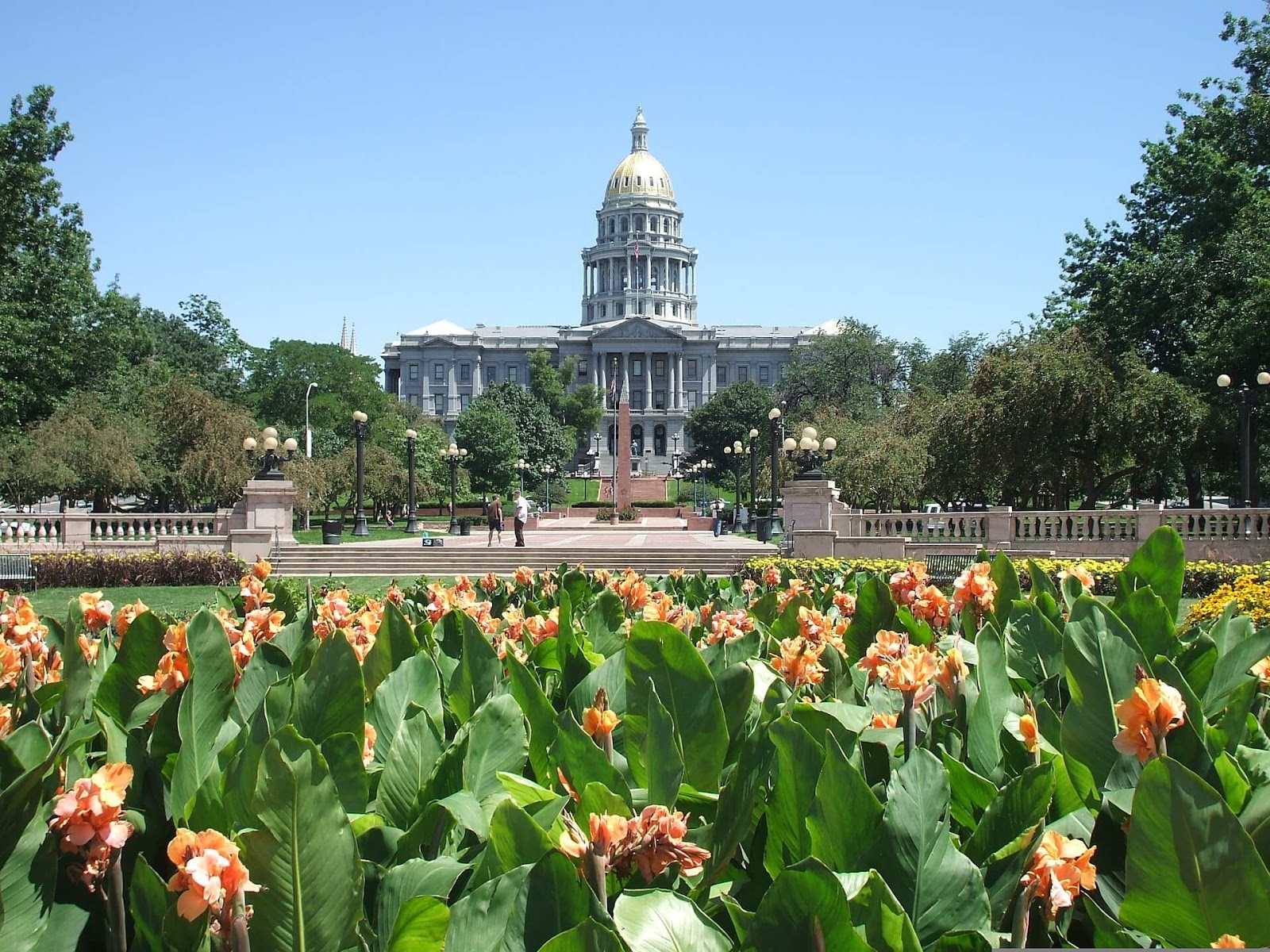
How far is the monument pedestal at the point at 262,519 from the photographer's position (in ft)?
90.1

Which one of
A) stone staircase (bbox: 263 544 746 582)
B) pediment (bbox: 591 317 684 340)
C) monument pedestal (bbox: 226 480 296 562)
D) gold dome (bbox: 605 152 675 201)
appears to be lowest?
stone staircase (bbox: 263 544 746 582)

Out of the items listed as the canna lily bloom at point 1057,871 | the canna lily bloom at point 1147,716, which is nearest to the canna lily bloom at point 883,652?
the canna lily bloom at point 1147,716

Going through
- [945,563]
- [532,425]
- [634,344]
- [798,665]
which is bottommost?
[945,563]

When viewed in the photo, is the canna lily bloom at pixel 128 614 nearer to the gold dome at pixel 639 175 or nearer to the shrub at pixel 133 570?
the shrub at pixel 133 570

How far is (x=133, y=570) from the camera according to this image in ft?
79.1

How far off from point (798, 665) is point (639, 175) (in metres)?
147

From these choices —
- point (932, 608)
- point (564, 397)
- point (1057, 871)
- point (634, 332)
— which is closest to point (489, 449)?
point (564, 397)

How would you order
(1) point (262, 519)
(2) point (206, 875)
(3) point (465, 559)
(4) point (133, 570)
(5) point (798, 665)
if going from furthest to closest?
1. (1) point (262, 519)
2. (3) point (465, 559)
3. (4) point (133, 570)
4. (5) point (798, 665)
5. (2) point (206, 875)

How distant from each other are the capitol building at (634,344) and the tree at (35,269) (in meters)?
93.4

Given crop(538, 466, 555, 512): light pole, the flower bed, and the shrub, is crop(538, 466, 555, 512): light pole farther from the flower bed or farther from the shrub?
the flower bed

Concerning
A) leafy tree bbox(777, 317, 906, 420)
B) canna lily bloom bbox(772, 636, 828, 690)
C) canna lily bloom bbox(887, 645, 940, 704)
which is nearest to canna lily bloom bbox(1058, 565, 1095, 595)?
canna lily bloom bbox(772, 636, 828, 690)

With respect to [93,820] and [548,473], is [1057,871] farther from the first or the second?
[548,473]

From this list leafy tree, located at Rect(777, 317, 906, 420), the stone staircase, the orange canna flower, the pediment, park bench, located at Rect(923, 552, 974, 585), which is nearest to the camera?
the orange canna flower

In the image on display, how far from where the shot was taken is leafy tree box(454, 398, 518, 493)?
7662cm
